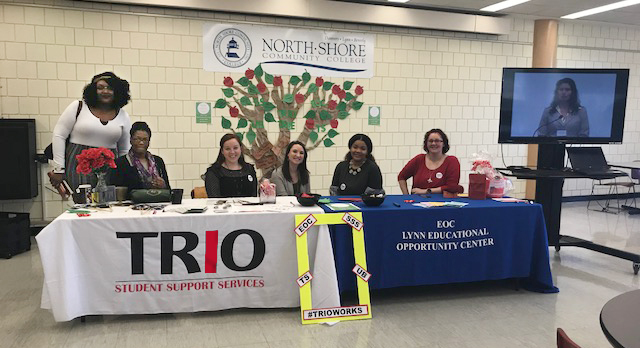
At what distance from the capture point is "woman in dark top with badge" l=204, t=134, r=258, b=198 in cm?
416

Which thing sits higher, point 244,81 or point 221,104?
point 244,81

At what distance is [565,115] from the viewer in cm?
488

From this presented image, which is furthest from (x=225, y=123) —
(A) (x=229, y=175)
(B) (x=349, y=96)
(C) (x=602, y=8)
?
(C) (x=602, y=8)

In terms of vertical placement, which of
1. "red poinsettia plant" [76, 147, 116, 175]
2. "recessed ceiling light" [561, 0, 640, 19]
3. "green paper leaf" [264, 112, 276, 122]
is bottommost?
"red poinsettia plant" [76, 147, 116, 175]

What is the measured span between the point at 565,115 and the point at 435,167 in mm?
1533

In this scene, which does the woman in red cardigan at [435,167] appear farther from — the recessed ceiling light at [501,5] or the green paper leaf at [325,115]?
the recessed ceiling light at [501,5]

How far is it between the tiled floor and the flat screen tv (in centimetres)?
157

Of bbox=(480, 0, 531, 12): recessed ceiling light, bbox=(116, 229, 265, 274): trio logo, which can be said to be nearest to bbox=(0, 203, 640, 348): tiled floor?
bbox=(116, 229, 265, 274): trio logo

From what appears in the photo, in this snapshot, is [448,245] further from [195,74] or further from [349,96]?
[195,74]

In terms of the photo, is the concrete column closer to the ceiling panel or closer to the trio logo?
the ceiling panel

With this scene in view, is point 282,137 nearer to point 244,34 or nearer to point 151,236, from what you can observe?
point 244,34

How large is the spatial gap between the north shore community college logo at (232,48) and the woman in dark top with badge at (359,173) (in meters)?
2.44

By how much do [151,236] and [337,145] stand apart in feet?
12.9

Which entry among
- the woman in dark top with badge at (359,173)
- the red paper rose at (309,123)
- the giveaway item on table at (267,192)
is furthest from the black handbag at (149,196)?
the red paper rose at (309,123)
